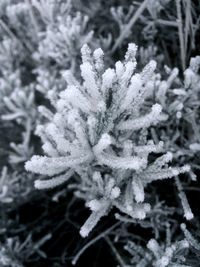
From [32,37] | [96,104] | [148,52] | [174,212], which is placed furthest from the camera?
[32,37]

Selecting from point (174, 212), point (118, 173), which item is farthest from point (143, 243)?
point (118, 173)

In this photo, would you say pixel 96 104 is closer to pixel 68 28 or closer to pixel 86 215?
pixel 68 28

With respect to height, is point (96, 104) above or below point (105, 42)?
below

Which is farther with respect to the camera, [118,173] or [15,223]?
[15,223]

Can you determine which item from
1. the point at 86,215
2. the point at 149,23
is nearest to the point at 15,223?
the point at 86,215

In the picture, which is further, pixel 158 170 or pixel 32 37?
pixel 32 37

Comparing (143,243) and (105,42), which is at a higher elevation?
(105,42)

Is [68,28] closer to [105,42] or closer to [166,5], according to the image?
[105,42]

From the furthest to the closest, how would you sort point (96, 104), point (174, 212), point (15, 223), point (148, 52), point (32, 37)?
1. point (32, 37)
2. point (15, 223)
3. point (148, 52)
4. point (174, 212)
5. point (96, 104)

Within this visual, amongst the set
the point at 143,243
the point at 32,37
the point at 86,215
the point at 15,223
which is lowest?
the point at 143,243
